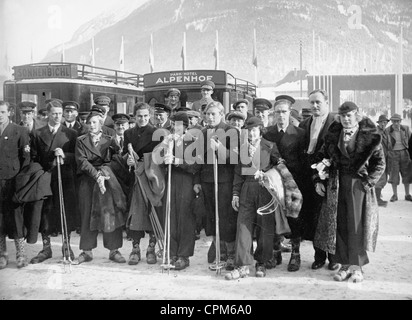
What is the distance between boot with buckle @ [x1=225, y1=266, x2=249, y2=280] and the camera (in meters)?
4.13

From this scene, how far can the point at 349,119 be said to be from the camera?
409cm

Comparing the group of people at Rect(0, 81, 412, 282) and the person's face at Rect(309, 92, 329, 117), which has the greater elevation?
the person's face at Rect(309, 92, 329, 117)

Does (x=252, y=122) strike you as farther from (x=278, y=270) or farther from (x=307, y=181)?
(x=278, y=270)

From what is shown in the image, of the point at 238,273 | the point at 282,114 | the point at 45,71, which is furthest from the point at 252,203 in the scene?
the point at 45,71

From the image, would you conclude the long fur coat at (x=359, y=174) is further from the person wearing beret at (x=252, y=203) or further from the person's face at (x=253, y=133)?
the person's face at (x=253, y=133)

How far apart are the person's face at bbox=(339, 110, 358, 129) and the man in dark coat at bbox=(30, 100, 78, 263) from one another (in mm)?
3125

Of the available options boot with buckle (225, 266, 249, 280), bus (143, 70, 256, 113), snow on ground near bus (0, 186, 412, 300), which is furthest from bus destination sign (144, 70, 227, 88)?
boot with buckle (225, 266, 249, 280)

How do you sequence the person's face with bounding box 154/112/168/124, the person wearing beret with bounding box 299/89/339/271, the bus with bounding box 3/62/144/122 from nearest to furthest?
the person wearing beret with bounding box 299/89/339/271
the person's face with bounding box 154/112/168/124
the bus with bounding box 3/62/144/122

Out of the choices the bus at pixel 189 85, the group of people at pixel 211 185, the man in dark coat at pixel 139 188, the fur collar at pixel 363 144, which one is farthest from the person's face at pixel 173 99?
the fur collar at pixel 363 144

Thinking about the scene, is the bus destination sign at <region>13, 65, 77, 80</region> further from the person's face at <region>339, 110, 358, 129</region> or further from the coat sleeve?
the person's face at <region>339, 110, 358, 129</region>

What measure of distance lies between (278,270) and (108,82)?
6651 mm

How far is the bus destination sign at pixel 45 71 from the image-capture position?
847 cm

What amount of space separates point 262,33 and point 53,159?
1622cm

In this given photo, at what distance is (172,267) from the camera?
4434 millimetres
